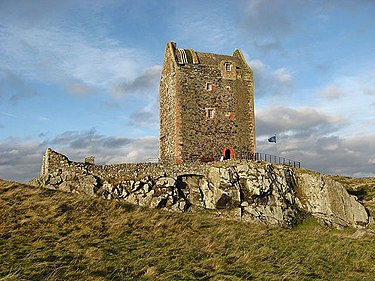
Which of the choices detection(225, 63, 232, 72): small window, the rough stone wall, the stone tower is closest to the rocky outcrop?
the stone tower

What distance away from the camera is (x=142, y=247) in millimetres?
13086

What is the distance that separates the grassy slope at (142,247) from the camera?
10.6 meters

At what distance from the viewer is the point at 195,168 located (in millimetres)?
38156

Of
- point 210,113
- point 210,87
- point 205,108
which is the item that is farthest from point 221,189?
point 210,87

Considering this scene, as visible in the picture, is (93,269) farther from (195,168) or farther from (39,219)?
(195,168)

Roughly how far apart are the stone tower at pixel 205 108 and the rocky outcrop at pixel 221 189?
3950mm

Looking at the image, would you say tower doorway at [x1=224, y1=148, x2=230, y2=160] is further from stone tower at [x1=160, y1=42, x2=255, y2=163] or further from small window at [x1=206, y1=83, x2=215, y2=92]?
small window at [x1=206, y1=83, x2=215, y2=92]

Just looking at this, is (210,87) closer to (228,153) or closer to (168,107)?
(168,107)

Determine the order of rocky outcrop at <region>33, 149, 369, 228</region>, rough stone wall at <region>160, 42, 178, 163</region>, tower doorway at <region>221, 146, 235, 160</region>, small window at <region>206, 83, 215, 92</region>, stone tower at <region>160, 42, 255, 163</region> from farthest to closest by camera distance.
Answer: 1. small window at <region>206, 83, 215, 92</region>
2. tower doorway at <region>221, 146, 235, 160</region>
3. rough stone wall at <region>160, 42, 178, 163</region>
4. stone tower at <region>160, 42, 255, 163</region>
5. rocky outcrop at <region>33, 149, 369, 228</region>

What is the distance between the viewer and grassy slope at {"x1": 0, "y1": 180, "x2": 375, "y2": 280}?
1063 cm

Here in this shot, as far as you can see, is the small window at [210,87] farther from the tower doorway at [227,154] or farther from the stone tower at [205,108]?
the tower doorway at [227,154]

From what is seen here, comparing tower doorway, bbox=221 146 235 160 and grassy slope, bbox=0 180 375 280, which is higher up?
tower doorway, bbox=221 146 235 160

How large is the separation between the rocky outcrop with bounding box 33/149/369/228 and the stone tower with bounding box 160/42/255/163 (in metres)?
3.95

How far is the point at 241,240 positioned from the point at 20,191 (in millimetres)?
10915
